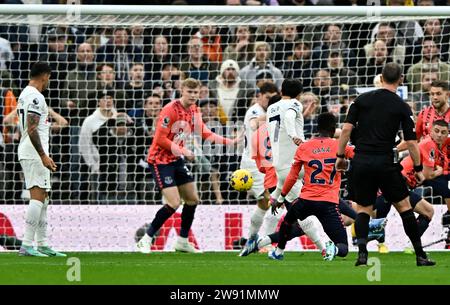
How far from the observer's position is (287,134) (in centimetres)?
1392

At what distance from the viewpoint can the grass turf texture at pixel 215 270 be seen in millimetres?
9820

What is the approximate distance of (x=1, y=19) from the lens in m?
15.6

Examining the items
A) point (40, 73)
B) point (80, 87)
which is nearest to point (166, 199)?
point (40, 73)

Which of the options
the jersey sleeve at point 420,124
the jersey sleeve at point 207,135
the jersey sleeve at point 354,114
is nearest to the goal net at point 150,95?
the jersey sleeve at point 420,124

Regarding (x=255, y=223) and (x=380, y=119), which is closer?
(x=380, y=119)

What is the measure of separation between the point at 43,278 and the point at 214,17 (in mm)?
6746

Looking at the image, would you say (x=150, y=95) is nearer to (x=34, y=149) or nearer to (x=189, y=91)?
(x=189, y=91)

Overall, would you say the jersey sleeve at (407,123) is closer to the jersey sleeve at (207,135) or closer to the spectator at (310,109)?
the jersey sleeve at (207,135)

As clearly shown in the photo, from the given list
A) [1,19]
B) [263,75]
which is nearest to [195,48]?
[263,75]

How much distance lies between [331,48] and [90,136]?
426cm

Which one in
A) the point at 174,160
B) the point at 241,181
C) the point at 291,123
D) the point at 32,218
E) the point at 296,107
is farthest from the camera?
the point at 174,160

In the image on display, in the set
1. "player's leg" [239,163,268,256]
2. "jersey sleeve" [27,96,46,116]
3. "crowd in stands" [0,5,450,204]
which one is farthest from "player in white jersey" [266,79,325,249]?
"jersey sleeve" [27,96,46,116]

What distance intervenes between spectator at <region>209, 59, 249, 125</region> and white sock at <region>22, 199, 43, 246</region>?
4.29 metres
